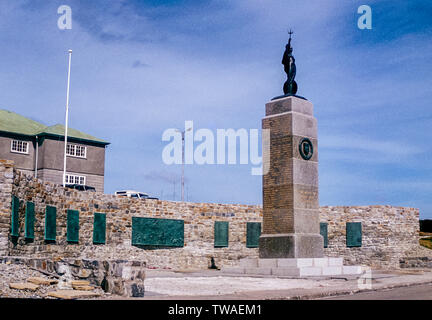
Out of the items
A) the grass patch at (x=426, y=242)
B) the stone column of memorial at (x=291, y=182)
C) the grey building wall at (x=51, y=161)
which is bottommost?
the grass patch at (x=426, y=242)

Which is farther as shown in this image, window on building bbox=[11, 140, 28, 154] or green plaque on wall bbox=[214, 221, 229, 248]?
window on building bbox=[11, 140, 28, 154]

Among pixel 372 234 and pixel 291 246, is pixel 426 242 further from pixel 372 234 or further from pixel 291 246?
pixel 291 246

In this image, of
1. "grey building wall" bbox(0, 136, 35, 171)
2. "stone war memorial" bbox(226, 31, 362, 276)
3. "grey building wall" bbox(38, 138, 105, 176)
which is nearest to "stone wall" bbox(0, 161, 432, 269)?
"stone war memorial" bbox(226, 31, 362, 276)

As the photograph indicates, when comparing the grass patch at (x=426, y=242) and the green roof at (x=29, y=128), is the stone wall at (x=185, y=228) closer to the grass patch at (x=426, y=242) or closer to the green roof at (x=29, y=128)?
the grass patch at (x=426, y=242)

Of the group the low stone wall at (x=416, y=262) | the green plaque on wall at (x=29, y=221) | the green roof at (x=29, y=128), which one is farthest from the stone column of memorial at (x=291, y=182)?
the green roof at (x=29, y=128)

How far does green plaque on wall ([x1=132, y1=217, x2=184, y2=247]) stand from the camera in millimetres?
24875

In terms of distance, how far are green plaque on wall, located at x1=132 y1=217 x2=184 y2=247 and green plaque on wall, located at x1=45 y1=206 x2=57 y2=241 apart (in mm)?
4291

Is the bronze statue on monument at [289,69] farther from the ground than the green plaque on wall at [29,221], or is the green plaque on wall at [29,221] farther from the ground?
the bronze statue on monument at [289,69]

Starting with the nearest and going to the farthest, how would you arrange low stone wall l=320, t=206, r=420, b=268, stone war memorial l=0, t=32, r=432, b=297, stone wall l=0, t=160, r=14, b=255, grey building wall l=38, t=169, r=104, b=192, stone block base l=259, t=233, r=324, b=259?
stone wall l=0, t=160, r=14, b=255 < stone war memorial l=0, t=32, r=432, b=297 < stone block base l=259, t=233, r=324, b=259 < low stone wall l=320, t=206, r=420, b=268 < grey building wall l=38, t=169, r=104, b=192

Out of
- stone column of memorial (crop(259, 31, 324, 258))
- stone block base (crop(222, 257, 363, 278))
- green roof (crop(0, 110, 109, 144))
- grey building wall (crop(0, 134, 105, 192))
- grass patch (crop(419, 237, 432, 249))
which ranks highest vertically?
green roof (crop(0, 110, 109, 144))

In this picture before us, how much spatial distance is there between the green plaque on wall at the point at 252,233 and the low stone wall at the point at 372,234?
14.0 feet

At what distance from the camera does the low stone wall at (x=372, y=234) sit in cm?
2894

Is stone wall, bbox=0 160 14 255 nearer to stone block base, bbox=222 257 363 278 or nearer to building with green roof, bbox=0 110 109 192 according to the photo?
stone block base, bbox=222 257 363 278
